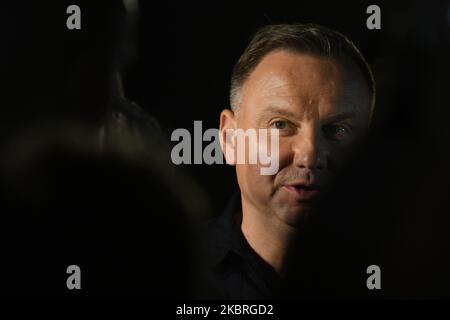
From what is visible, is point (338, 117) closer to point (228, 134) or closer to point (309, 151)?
point (309, 151)

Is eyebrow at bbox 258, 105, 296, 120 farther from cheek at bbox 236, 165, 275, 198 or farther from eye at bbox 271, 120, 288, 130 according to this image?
cheek at bbox 236, 165, 275, 198

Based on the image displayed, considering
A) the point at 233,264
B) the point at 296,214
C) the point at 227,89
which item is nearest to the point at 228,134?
the point at 227,89

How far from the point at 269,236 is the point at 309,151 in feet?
1.19

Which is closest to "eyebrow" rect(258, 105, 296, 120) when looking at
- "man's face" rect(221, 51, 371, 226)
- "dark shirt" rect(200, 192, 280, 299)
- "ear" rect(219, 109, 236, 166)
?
"man's face" rect(221, 51, 371, 226)

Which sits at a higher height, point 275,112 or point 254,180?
point 275,112

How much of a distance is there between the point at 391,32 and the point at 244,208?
90 cm

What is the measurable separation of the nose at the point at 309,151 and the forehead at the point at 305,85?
0.09 m

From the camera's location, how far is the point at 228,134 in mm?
2049

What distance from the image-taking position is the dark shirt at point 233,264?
203 cm

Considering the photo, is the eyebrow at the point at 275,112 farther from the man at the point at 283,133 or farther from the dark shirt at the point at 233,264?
the dark shirt at the point at 233,264

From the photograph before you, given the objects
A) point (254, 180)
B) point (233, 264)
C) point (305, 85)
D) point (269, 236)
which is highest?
point (305, 85)

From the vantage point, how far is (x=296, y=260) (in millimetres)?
2043

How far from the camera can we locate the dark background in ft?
6.72
